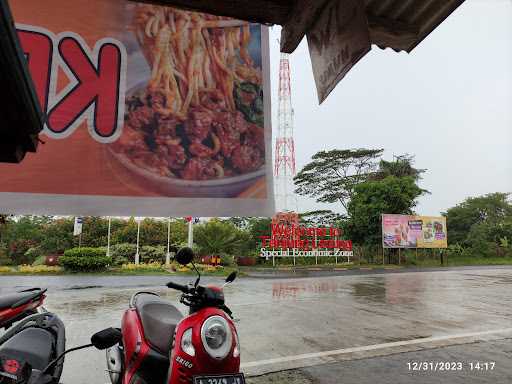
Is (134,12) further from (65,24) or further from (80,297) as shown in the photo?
(80,297)

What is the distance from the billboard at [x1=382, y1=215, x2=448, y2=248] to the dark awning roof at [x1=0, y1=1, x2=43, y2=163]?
26733mm

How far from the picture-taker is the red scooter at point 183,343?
6.66 ft

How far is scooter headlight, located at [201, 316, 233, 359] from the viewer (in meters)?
2.04

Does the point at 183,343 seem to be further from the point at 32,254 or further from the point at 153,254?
the point at 32,254

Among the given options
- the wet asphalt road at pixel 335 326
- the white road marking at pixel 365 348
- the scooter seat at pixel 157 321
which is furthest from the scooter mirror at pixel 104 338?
the white road marking at pixel 365 348

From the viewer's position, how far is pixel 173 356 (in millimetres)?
2139

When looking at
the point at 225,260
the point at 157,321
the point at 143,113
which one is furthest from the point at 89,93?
the point at 225,260

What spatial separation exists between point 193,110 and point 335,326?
4.85 meters

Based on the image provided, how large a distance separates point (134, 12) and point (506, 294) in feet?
39.0

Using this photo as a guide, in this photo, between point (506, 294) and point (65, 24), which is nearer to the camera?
point (65, 24)

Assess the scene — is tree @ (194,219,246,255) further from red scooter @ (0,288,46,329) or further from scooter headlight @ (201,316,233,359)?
scooter headlight @ (201,316,233,359)

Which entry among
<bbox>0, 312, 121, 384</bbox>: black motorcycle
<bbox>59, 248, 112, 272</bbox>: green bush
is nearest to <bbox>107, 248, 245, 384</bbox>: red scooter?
<bbox>0, 312, 121, 384</bbox>: black motorcycle

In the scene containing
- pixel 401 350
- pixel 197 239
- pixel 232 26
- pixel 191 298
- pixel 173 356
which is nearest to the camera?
pixel 173 356

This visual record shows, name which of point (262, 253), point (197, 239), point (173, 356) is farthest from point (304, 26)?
point (262, 253)
